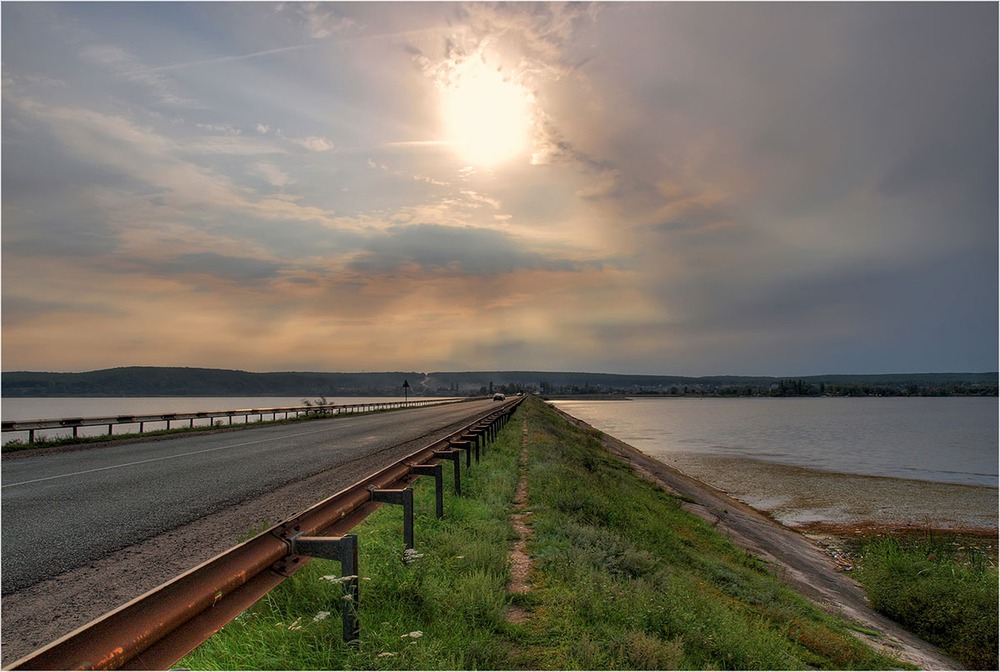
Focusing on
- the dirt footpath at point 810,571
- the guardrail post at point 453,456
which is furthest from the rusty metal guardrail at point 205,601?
the dirt footpath at point 810,571

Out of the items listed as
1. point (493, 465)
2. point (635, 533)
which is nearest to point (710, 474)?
point (493, 465)

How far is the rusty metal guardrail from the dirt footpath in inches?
322

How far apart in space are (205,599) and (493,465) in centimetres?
1175

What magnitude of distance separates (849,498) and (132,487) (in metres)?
28.0

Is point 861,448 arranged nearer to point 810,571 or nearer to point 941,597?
point 810,571

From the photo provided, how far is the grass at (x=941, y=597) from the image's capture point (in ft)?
31.6

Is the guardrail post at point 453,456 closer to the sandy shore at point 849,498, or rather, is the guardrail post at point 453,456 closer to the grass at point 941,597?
the grass at point 941,597

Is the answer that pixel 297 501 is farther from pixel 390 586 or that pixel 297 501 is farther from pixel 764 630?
pixel 764 630

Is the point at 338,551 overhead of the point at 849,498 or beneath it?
overhead

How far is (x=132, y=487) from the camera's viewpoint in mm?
11281

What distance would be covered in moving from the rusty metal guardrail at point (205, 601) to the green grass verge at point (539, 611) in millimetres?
490

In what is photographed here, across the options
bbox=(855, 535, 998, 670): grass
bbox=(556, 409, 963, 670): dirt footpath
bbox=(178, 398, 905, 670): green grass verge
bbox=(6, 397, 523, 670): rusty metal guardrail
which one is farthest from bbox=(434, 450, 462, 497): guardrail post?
bbox=(855, 535, 998, 670): grass

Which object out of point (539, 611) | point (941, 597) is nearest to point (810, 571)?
point (941, 597)

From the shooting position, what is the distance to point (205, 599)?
9.52ft
